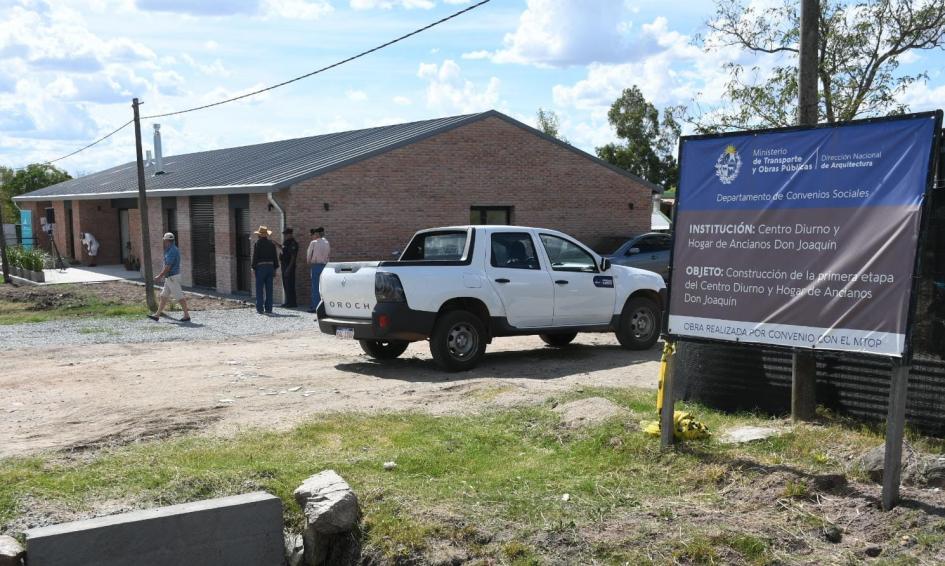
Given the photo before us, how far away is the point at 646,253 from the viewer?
22.4 m

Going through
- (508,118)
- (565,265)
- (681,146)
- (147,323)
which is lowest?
(147,323)

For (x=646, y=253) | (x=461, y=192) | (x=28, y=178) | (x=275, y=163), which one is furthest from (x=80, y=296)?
(x=28, y=178)

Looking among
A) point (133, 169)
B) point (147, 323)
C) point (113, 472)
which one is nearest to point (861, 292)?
point (113, 472)

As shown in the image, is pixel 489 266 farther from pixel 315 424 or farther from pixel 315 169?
pixel 315 169

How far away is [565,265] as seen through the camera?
42.4ft

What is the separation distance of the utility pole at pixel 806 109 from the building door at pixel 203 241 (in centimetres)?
2005

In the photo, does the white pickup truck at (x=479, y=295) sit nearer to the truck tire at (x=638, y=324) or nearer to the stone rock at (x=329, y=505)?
the truck tire at (x=638, y=324)

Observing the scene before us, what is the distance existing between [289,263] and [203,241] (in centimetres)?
658

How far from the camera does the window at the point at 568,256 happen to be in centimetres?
1292

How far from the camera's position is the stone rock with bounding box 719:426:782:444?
7.30 m

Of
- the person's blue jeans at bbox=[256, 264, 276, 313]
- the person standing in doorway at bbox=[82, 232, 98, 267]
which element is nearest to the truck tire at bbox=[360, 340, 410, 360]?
the person's blue jeans at bbox=[256, 264, 276, 313]

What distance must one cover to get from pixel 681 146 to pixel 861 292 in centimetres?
178

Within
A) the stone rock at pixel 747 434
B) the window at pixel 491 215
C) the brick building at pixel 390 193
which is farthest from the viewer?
the window at pixel 491 215

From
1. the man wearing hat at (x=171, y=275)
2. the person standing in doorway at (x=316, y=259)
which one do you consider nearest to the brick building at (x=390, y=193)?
the person standing in doorway at (x=316, y=259)
